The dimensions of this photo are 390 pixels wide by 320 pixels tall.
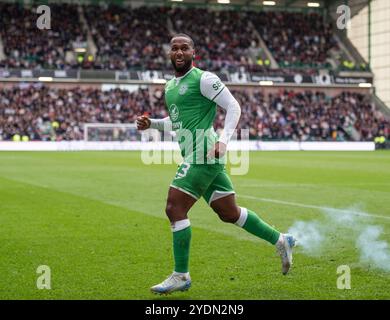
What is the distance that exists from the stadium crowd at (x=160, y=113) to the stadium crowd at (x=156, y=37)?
2.29m

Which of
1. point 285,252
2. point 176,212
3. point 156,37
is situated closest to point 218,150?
point 176,212

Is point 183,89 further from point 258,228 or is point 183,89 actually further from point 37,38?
point 37,38

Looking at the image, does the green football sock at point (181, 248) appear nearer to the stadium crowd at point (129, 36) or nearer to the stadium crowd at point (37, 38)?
the stadium crowd at point (37, 38)

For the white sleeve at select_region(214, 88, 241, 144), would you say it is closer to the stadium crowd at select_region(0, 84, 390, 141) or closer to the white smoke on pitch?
the white smoke on pitch

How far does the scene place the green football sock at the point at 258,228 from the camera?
7.35 metres

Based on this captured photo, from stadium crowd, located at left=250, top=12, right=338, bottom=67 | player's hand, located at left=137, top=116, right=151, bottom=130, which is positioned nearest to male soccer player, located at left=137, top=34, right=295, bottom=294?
player's hand, located at left=137, top=116, right=151, bottom=130

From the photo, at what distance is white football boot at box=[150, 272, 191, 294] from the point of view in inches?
260

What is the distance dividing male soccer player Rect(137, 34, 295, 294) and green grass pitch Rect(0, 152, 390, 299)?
0.50 metres

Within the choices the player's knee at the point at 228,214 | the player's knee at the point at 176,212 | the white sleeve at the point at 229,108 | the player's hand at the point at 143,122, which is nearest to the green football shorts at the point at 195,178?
the player's knee at the point at 176,212

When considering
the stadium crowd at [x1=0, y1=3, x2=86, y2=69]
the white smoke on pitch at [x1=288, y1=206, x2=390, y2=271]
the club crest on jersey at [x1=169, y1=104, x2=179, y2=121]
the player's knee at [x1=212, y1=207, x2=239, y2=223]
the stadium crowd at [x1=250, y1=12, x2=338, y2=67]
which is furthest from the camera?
the stadium crowd at [x1=250, y1=12, x2=338, y2=67]

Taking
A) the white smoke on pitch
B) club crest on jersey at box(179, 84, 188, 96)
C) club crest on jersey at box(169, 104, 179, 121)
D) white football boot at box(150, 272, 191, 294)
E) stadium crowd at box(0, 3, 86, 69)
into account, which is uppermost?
stadium crowd at box(0, 3, 86, 69)

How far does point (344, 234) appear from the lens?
10570 mm
